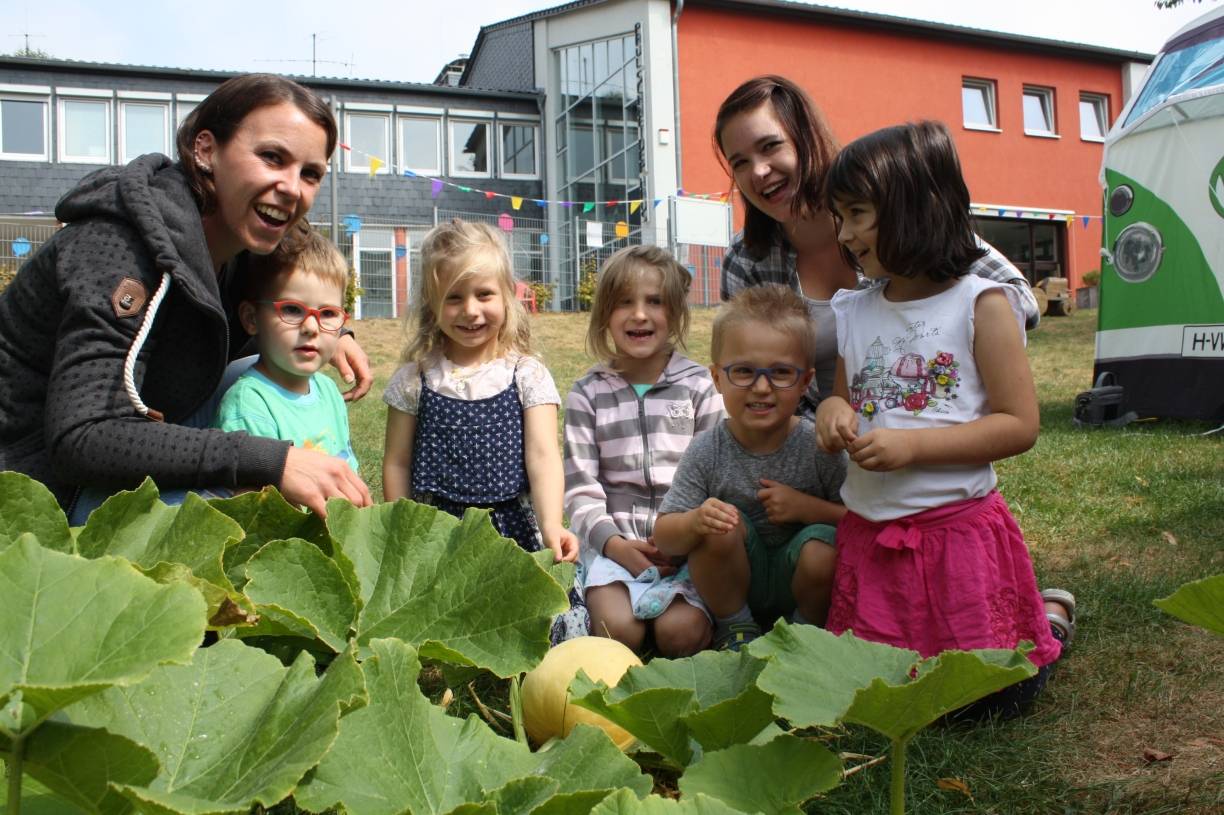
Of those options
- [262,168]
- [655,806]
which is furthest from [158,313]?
[655,806]

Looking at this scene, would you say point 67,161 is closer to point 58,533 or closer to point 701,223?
point 701,223

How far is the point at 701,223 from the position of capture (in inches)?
676

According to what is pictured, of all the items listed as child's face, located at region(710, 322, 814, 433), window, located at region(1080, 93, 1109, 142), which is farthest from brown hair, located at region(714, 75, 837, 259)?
window, located at region(1080, 93, 1109, 142)

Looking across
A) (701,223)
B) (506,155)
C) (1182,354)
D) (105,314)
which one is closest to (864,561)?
(105,314)

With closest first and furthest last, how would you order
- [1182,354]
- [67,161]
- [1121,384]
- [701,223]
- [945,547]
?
[945,547]
[1182,354]
[1121,384]
[701,223]
[67,161]

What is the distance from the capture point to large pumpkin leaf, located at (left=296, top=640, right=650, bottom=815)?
0.65 m

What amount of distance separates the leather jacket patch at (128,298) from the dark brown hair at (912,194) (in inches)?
49.4

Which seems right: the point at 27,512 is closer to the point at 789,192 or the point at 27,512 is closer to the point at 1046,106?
the point at 789,192

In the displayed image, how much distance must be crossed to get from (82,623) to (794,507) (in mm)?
1746

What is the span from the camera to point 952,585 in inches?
73.8

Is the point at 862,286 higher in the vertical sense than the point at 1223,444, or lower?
higher

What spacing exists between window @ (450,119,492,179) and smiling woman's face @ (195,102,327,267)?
1844 cm

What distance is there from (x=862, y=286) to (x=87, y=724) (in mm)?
2002

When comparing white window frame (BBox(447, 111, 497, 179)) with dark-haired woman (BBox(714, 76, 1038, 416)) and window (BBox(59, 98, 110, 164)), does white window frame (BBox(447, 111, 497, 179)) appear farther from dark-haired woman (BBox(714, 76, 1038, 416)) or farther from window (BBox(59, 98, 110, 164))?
dark-haired woman (BBox(714, 76, 1038, 416))
